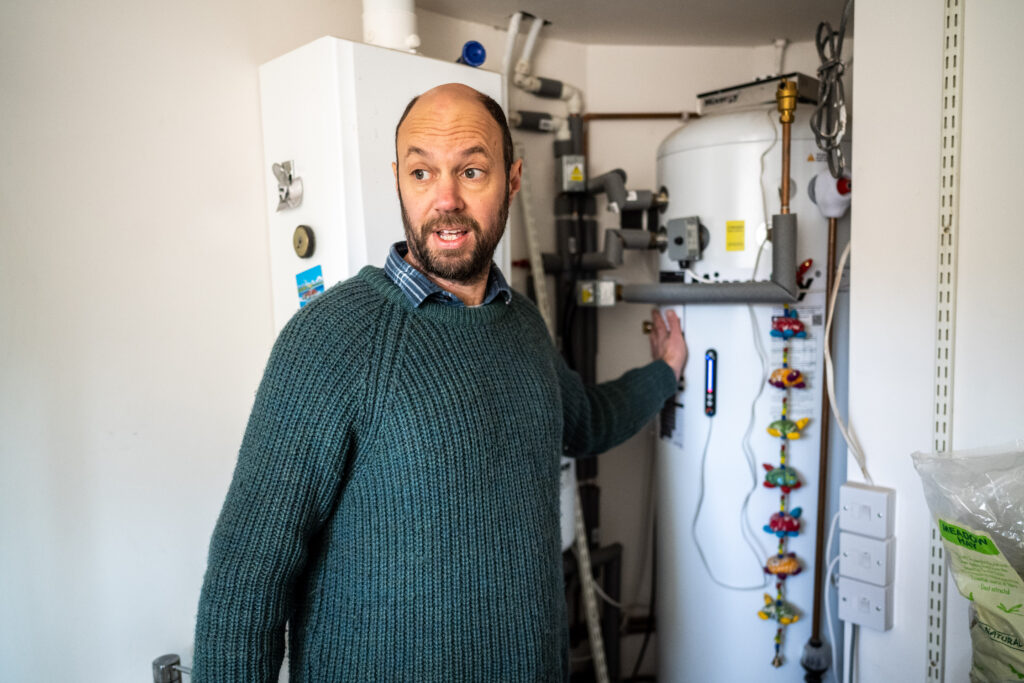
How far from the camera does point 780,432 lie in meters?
1.84

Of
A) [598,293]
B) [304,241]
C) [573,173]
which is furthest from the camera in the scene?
[573,173]

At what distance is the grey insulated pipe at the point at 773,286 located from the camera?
171 centimetres

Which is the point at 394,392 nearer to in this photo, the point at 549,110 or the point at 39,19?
the point at 39,19

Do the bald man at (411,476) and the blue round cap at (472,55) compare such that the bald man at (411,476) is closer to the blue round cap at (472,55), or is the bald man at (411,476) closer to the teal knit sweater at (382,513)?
the teal knit sweater at (382,513)

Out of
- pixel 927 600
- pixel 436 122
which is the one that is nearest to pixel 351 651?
pixel 436 122

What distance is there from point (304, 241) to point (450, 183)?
1.83ft

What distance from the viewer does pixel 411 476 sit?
3.55 feet

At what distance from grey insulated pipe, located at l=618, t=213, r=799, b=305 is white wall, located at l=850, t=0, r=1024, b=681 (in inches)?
8.8

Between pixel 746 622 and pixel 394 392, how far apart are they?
52.6 inches

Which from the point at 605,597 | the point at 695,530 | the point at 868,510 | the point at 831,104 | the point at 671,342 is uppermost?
the point at 831,104

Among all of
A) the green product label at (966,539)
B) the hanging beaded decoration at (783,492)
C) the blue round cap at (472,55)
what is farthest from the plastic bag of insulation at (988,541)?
the blue round cap at (472,55)

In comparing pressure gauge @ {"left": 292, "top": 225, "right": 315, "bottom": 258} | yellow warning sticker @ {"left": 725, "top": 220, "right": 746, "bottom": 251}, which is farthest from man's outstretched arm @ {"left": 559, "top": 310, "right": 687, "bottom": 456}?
pressure gauge @ {"left": 292, "top": 225, "right": 315, "bottom": 258}

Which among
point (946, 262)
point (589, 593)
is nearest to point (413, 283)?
point (946, 262)

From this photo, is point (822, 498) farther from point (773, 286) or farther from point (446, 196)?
point (446, 196)
